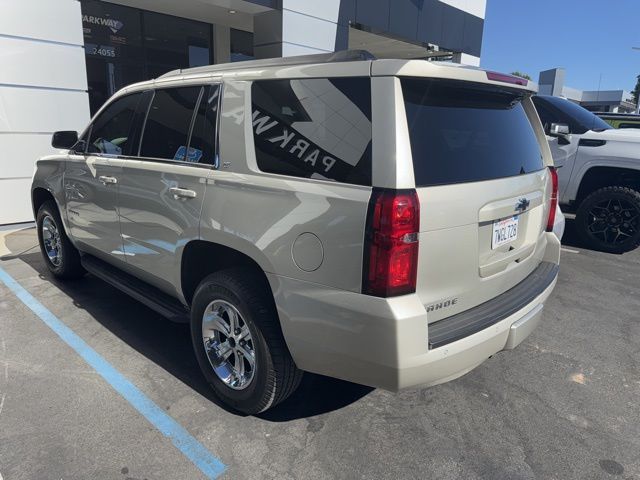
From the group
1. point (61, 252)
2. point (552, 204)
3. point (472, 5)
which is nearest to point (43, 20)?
point (61, 252)

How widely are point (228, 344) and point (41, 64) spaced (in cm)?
638

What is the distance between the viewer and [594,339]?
157 inches

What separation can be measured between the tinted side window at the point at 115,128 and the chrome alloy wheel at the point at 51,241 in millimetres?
1161

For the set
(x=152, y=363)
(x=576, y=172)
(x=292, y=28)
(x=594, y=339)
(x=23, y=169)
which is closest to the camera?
(x=152, y=363)

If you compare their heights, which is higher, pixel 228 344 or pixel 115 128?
pixel 115 128

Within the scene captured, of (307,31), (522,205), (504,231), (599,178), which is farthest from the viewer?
(307,31)

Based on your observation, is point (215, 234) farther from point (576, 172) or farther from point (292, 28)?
point (292, 28)

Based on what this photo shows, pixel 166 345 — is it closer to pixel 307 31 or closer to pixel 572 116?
pixel 572 116

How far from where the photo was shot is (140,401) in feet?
9.75

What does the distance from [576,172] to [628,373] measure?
3.84 meters

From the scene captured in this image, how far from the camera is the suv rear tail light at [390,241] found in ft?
6.79

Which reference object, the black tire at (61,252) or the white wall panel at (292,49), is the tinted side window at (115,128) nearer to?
the black tire at (61,252)

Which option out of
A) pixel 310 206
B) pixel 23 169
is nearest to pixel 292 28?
pixel 23 169

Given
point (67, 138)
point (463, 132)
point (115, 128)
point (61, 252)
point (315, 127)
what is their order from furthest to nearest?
point (61, 252)
point (67, 138)
point (115, 128)
point (463, 132)
point (315, 127)
